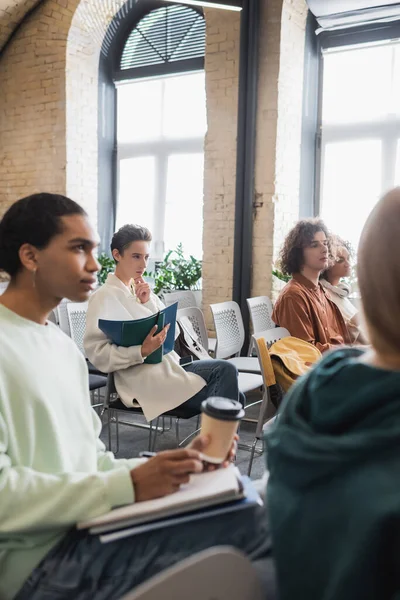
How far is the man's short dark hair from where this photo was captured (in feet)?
4.49

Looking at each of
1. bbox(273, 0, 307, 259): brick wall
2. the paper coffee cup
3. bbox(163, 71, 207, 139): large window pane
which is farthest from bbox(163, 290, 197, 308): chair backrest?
the paper coffee cup

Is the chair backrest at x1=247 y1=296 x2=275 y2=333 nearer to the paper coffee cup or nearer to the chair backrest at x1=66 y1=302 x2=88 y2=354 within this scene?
the chair backrest at x1=66 y1=302 x2=88 y2=354

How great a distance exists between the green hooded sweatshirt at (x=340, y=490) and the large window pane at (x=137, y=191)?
600cm

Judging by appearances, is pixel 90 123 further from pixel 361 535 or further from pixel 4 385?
pixel 361 535

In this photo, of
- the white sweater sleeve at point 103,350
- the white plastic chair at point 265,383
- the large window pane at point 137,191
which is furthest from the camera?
the large window pane at point 137,191

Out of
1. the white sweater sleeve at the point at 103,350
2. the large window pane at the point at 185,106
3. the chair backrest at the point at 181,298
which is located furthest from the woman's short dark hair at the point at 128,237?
the large window pane at the point at 185,106

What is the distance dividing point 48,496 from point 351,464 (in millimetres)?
660

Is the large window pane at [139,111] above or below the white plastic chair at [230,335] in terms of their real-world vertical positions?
above

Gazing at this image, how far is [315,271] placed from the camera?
3555 millimetres

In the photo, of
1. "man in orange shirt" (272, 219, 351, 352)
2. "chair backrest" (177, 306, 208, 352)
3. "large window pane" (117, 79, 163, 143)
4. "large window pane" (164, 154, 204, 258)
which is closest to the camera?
"man in orange shirt" (272, 219, 351, 352)

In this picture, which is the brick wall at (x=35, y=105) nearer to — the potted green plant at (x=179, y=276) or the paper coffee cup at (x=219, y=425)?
the potted green plant at (x=179, y=276)

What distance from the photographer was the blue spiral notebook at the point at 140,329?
268 centimetres

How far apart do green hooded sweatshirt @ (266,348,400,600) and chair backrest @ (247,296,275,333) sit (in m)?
3.34

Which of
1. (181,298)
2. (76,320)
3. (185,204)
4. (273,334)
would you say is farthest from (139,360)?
(185,204)
